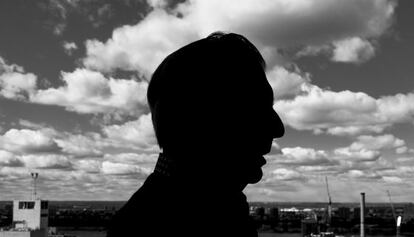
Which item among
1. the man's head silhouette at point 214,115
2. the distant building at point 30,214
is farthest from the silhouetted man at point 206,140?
the distant building at point 30,214

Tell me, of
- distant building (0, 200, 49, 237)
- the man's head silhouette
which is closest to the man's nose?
the man's head silhouette

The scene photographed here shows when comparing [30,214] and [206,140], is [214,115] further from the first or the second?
[30,214]

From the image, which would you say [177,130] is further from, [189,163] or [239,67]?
[239,67]

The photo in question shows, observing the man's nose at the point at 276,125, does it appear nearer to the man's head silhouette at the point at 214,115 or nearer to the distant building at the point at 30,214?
the man's head silhouette at the point at 214,115

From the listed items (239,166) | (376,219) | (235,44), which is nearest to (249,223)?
(239,166)

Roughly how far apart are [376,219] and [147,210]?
18766 cm

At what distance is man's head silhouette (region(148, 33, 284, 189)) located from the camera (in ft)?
3.68

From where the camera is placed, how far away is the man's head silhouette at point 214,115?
112 centimetres

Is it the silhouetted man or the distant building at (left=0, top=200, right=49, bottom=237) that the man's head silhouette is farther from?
the distant building at (left=0, top=200, right=49, bottom=237)

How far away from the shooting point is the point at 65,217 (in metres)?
185

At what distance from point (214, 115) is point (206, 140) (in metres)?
0.05

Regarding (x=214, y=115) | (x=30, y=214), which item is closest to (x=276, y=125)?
(x=214, y=115)

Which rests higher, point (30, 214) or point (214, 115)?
point (214, 115)

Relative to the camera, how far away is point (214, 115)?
1.13 m
